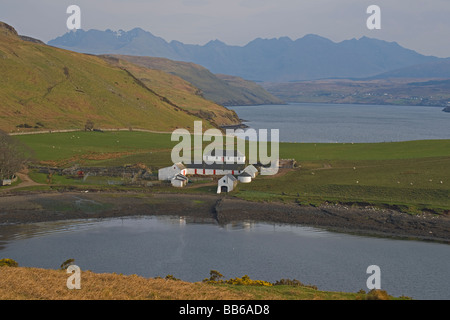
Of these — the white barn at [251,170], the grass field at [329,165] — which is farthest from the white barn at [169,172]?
the white barn at [251,170]

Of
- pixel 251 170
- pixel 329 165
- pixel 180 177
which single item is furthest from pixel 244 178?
pixel 329 165

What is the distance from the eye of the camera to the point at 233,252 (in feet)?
158

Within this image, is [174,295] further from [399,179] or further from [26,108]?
[26,108]

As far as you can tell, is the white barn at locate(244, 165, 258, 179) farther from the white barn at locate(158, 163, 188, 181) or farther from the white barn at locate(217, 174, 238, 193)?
the white barn at locate(158, 163, 188, 181)

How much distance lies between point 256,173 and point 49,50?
129 metres

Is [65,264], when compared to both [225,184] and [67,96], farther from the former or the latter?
[67,96]

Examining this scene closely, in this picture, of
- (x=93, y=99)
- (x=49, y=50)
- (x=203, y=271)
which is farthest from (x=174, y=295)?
(x=49, y=50)

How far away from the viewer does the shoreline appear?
55.8 m

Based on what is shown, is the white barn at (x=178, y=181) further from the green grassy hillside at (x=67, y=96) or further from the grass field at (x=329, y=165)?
the green grassy hillside at (x=67, y=96)

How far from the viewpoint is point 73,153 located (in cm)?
9944

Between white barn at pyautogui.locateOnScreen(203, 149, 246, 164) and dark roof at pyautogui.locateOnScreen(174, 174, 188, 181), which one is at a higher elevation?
white barn at pyautogui.locateOnScreen(203, 149, 246, 164)

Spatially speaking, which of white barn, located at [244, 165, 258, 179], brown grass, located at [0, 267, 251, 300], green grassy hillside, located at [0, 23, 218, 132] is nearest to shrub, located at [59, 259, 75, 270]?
brown grass, located at [0, 267, 251, 300]

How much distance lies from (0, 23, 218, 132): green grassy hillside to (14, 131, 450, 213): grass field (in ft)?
51.4
